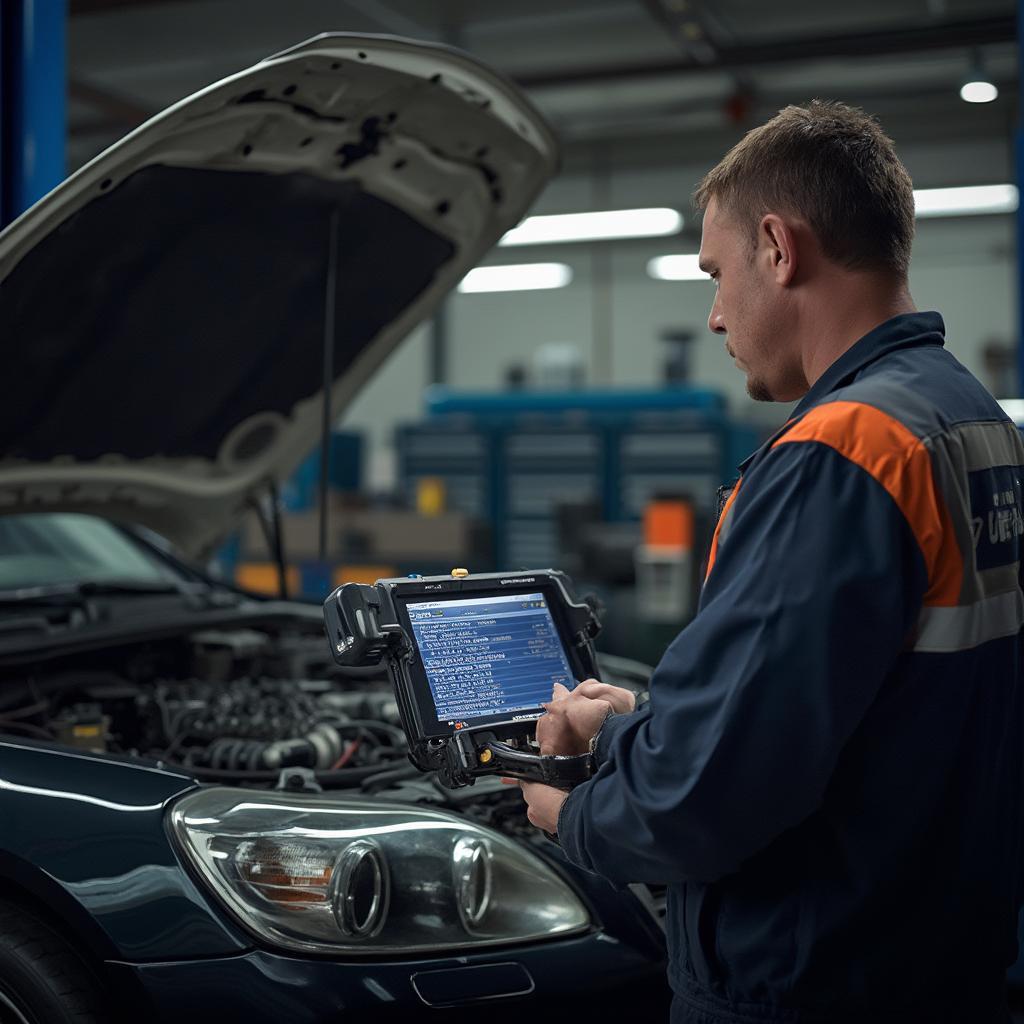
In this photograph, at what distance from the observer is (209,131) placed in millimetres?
2039

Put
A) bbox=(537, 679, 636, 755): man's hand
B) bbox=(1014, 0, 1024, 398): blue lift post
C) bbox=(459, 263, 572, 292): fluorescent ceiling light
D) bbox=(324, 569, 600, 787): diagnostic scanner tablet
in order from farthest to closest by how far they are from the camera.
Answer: bbox=(459, 263, 572, 292): fluorescent ceiling light → bbox=(1014, 0, 1024, 398): blue lift post → bbox=(324, 569, 600, 787): diagnostic scanner tablet → bbox=(537, 679, 636, 755): man's hand

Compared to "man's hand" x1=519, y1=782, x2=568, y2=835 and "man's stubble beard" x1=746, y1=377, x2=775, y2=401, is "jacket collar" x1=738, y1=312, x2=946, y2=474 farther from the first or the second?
"man's hand" x1=519, y1=782, x2=568, y2=835

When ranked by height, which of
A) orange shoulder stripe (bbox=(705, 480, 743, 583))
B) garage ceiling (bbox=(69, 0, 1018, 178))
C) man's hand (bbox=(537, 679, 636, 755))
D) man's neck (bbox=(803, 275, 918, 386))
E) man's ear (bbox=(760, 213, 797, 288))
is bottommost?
man's hand (bbox=(537, 679, 636, 755))

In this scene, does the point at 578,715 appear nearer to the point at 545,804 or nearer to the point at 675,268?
the point at 545,804

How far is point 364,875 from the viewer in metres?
1.60

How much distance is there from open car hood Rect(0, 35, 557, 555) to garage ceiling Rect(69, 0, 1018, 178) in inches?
190

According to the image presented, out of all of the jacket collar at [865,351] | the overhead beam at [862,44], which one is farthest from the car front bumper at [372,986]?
the overhead beam at [862,44]

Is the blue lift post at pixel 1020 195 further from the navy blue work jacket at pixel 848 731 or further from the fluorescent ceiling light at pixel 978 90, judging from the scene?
the fluorescent ceiling light at pixel 978 90

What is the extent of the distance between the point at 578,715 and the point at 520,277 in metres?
13.4

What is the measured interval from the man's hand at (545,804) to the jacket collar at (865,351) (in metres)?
0.38

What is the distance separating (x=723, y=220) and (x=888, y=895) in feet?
2.07

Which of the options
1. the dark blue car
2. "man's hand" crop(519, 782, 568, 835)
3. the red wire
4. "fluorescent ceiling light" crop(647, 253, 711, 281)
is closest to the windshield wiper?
the dark blue car

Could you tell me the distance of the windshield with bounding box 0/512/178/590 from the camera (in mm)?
2725

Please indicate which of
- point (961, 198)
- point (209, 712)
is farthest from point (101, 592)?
point (961, 198)
